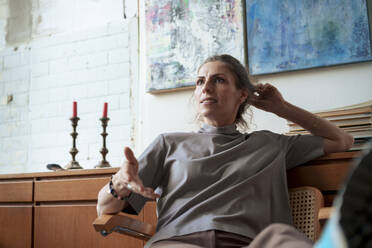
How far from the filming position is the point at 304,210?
146 centimetres

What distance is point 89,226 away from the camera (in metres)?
1.79

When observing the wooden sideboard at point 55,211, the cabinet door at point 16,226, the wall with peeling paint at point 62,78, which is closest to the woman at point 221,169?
the wooden sideboard at point 55,211

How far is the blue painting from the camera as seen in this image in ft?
6.54

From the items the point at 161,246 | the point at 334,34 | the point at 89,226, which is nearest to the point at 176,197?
the point at 161,246

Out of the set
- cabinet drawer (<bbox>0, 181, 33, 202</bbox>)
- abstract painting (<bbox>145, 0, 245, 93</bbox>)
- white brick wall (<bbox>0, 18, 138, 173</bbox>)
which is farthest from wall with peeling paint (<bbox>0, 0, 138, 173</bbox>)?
cabinet drawer (<bbox>0, 181, 33, 202</bbox>)

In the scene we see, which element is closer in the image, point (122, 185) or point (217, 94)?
point (122, 185)

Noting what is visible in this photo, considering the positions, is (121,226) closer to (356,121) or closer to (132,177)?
(132,177)

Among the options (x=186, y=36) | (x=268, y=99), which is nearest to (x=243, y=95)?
(x=268, y=99)

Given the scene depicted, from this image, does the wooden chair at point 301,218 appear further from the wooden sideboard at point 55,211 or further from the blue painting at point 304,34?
the blue painting at point 304,34

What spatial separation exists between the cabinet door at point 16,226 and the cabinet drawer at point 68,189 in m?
0.10

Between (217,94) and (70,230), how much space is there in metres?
0.95

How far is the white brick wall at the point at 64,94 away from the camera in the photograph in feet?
8.60

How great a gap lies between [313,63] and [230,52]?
46 cm

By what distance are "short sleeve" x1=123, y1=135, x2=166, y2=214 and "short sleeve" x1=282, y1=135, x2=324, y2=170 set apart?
49 cm
